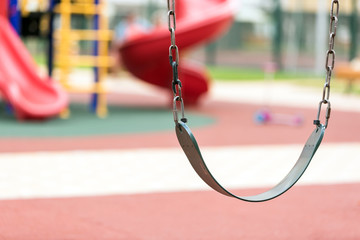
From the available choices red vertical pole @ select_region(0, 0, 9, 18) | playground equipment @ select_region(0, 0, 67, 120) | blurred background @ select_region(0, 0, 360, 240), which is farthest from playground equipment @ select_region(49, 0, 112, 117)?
red vertical pole @ select_region(0, 0, 9, 18)

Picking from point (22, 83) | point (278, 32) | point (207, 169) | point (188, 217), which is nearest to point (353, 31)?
point (278, 32)

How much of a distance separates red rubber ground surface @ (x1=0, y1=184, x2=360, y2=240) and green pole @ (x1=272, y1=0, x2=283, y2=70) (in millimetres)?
20183

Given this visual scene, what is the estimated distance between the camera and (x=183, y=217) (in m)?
3.71

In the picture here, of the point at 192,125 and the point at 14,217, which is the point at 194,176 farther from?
the point at 192,125

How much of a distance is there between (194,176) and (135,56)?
531 centimetres

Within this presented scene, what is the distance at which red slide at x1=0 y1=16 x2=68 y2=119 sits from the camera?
8.00 meters

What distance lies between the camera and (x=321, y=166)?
555 cm

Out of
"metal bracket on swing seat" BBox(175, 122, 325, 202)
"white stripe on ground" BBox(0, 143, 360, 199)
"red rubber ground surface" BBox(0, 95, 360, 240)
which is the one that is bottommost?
"white stripe on ground" BBox(0, 143, 360, 199)

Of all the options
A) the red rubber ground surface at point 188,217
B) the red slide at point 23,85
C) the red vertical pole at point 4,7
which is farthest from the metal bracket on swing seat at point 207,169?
the red vertical pole at point 4,7

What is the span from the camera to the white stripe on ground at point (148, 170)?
449 cm

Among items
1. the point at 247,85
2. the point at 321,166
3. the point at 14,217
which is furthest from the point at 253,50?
the point at 14,217

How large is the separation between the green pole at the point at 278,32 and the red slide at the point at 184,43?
13.4 m

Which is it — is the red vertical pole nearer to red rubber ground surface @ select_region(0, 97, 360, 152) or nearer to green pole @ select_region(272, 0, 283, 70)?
red rubber ground surface @ select_region(0, 97, 360, 152)

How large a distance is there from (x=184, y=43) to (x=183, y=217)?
6.27m
